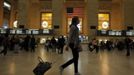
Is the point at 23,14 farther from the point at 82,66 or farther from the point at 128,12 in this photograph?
the point at 82,66

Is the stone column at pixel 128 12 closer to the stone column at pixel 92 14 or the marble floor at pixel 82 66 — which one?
the stone column at pixel 92 14

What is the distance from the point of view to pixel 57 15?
4428cm

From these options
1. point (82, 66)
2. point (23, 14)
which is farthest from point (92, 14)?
point (82, 66)

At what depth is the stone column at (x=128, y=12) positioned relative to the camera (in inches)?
1674

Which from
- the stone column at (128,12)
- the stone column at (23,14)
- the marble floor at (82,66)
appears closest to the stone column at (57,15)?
the stone column at (23,14)

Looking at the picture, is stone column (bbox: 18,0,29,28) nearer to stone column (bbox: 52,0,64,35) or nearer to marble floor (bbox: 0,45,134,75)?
stone column (bbox: 52,0,64,35)

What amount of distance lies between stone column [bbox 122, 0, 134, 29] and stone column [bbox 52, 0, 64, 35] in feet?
31.8

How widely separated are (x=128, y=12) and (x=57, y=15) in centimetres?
1074

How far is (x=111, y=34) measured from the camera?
4156 centimetres

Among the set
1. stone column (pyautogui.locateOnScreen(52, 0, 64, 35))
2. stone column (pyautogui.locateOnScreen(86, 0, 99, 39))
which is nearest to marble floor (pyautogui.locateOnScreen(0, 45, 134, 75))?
stone column (pyautogui.locateOnScreen(86, 0, 99, 39))

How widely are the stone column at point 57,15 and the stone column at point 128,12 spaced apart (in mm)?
9698

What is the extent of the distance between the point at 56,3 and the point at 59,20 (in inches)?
109

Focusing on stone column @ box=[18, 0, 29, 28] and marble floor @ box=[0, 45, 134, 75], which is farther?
stone column @ box=[18, 0, 29, 28]

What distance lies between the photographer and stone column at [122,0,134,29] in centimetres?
4252
